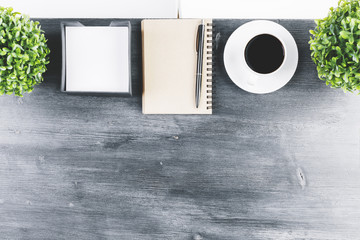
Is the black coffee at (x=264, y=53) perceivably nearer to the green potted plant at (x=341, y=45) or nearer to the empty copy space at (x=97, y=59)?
the green potted plant at (x=341, y=45)

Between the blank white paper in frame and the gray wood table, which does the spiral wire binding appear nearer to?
the gray wood table

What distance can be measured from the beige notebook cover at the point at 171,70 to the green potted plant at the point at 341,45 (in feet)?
0.72

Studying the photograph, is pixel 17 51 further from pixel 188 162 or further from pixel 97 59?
pixel 188 162

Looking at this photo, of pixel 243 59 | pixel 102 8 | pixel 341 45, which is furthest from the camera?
pixel 102 8

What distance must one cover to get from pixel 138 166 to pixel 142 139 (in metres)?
0.06

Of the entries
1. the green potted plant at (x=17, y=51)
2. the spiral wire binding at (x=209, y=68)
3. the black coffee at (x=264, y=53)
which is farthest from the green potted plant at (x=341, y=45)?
the green potted plant at (x=17, y=51)

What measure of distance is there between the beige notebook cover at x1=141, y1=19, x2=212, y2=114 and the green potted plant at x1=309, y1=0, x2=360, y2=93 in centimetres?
22

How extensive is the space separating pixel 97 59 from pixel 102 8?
24 cm

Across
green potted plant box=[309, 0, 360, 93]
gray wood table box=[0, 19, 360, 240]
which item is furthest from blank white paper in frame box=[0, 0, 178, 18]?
green potted plant box=[309, 0, 360, 93]

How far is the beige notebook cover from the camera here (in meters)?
0.68

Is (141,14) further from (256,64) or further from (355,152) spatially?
Answer: (355,152)

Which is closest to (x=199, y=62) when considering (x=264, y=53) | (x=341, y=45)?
(x=264, y=53)

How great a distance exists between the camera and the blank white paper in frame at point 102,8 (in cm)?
83

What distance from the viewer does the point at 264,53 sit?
0.64 m
